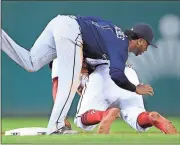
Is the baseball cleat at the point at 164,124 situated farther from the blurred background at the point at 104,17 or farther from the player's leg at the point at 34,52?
the blurred background at the point at 104,17

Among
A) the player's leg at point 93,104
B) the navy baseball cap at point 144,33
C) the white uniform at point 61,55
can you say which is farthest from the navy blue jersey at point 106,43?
the player's leg at point 93,104

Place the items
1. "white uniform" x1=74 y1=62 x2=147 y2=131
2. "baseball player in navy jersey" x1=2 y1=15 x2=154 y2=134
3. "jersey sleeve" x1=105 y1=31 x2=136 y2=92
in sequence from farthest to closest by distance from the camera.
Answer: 1. "white uniform" x1=74 y1=62 x2=147 y2=131
2. "baseball player in navy jersey" x1=2 y1=15 x2=154 y2=134
3. "jersey sleeve" x1=105 y1=31 x2=136 y2=92

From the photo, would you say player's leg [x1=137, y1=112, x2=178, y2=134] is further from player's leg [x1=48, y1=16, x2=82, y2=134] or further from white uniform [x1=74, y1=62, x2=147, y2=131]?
player's leg [x1=48, y1=16, x2=82, y2=134]

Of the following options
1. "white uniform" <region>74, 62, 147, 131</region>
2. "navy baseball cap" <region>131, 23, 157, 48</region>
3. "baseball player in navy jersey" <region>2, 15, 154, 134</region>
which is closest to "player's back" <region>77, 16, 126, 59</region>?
"baseball player in navy jersey" <region>2, 15, 154, 134</region>

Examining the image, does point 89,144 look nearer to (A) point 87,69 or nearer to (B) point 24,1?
(A) point 87,69

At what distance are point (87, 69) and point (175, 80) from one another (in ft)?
15.1

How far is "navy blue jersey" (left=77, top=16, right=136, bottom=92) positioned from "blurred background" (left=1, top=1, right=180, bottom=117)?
16.0ft

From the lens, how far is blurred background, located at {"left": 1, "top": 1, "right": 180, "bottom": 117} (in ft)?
42.0

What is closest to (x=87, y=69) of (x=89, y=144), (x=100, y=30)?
(x=100, y=30)

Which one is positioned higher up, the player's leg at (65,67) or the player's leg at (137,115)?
the player's leg at (65,67)

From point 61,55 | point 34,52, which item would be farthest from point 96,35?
point 34,52

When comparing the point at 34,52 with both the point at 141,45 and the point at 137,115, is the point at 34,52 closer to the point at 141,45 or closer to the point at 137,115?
the point at 141,45

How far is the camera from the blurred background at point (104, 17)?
12805 mm

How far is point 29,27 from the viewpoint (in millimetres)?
13000
